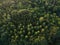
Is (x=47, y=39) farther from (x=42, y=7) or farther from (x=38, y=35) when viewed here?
(x=42, y=7)

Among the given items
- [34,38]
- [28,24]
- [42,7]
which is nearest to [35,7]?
[42,7]

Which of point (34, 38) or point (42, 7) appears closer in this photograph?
point (34, 38)

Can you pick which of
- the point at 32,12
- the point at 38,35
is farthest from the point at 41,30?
the point at 32,12

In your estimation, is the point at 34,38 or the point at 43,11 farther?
the point at 43,11

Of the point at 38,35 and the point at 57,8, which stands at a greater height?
the point at 57,8

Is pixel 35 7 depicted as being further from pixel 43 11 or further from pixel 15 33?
pixel 15 33

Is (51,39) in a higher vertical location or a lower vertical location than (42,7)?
lower
